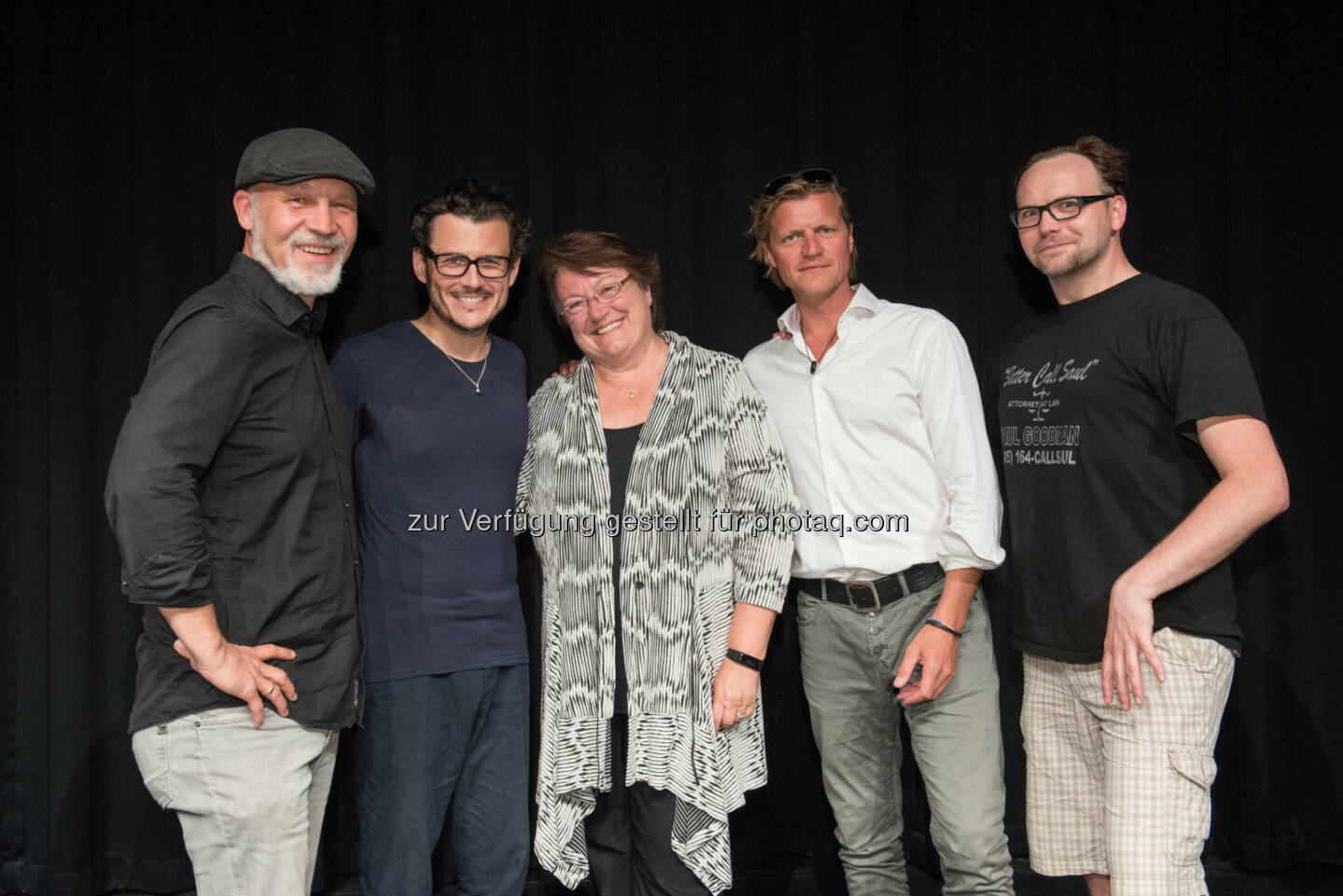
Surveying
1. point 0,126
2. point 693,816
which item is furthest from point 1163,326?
point 0,126

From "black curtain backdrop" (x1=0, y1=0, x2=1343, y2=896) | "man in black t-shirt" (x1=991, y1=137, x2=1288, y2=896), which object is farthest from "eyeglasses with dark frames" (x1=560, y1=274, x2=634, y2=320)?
"man in black t-shirt" (x1=991, y1=137, x2=1288, y2=896)

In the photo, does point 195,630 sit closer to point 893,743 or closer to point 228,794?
point 228,794

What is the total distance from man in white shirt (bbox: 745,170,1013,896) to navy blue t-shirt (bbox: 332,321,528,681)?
2.36 feet

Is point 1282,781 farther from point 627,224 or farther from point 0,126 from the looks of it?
point 0,126

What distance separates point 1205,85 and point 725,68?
1452 mm

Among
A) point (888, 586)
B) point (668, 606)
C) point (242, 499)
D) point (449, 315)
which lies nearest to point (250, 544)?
point (242, 499)

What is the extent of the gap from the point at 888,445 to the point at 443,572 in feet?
3.58

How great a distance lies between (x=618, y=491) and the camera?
1995 mm

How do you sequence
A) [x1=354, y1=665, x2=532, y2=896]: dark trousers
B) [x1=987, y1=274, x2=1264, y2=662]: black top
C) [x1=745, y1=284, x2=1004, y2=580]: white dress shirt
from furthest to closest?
[x1=745, y1=284, x2=1004, y2=580]: white dress shirt → [x1=354, y1=665, x2=532, y2=896]: dark trousers → [x1=987, y1=274, x2=1264, y2=662]: black top

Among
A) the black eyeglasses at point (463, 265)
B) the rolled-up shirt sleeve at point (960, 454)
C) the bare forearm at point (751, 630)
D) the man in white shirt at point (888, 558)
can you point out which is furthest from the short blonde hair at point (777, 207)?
the bare forearm at point (751, 630)

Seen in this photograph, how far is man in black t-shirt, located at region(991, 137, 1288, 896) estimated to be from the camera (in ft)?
6.08

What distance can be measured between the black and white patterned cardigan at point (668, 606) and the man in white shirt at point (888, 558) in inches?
9.8

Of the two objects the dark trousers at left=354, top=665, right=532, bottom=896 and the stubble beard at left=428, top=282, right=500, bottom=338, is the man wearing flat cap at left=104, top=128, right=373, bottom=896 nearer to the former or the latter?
the dark trousers at left=354, top=665, right=532, bottom=896

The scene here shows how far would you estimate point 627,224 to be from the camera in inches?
108
